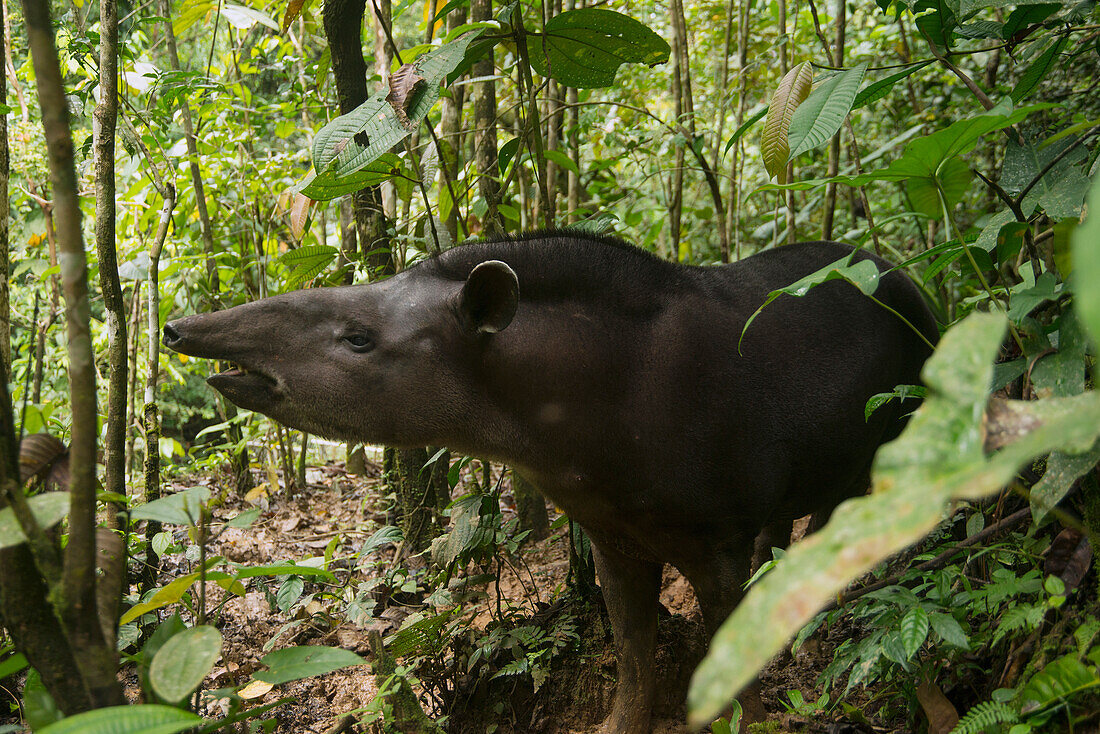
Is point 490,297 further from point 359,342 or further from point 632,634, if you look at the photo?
point 632,634

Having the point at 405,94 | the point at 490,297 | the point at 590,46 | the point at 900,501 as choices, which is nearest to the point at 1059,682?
the point at 900,501

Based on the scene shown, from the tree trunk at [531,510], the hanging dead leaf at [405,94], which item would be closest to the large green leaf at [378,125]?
the hanging dead leaf at [405,94]

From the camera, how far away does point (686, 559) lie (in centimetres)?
283

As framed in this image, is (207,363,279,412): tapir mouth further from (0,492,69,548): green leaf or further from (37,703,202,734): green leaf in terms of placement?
(37,703,202,734): green leaf

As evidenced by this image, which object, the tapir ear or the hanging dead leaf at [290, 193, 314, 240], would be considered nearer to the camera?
the tapir ear

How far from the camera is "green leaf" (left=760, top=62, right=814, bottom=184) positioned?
268 centimetres

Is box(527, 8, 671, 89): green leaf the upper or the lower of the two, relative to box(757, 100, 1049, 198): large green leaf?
upper

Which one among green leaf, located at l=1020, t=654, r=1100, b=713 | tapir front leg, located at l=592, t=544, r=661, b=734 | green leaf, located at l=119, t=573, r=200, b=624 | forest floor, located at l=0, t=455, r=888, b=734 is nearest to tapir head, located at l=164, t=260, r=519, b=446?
forest floor, located at l=0, t=455, r=888, b=734

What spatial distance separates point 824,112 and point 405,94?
52.7 inches

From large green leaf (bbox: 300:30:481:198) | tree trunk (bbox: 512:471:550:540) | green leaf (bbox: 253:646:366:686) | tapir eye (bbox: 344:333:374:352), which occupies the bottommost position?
tree trunk (bbox: 512:471:550:540)

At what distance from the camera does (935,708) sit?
7.04 feet

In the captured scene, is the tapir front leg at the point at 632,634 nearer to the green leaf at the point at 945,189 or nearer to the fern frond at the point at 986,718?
the fern frond at the point at 986,718

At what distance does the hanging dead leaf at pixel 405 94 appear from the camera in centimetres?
274

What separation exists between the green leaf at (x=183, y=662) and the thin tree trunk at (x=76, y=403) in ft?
0.31
